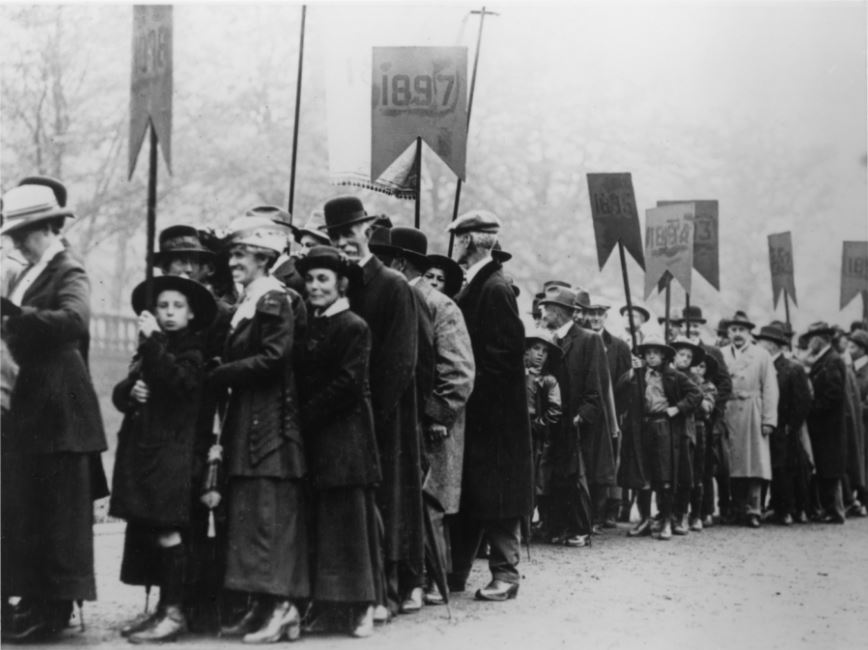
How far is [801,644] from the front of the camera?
21.6ft

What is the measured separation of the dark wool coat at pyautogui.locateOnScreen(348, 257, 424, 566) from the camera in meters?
6.58

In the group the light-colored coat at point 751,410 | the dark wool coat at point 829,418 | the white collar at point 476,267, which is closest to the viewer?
the white collar at point 476,267

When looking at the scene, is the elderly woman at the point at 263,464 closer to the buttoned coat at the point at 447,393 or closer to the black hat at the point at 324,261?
the black hat at the point at 324,261

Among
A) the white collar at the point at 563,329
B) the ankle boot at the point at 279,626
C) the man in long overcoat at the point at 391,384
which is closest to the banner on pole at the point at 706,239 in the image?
the white collar at the point at 563,329

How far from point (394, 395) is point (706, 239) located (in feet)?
22.7

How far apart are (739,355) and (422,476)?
23.0 ft

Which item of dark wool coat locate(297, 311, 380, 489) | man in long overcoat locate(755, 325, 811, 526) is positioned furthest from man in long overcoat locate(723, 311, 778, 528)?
dark wool coat locate(297, 311, 380, 489)

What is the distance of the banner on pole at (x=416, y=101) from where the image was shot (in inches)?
324

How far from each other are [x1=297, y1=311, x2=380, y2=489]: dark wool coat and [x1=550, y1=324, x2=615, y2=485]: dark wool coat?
4.31 metres

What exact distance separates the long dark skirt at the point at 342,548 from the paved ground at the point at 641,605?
0.82ft

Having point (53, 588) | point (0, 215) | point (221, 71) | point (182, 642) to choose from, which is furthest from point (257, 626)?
point (221, 71)

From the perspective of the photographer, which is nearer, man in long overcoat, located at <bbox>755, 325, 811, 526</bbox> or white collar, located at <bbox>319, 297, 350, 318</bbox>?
white collar, located at <bbox>319, 297, 350, 318</bbox>

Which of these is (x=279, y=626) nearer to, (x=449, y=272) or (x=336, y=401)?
(x=336, y=401)

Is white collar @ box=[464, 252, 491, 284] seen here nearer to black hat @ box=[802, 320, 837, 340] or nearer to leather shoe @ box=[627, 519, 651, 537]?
leather shoe @ box=[627, 519, 651, 537]
